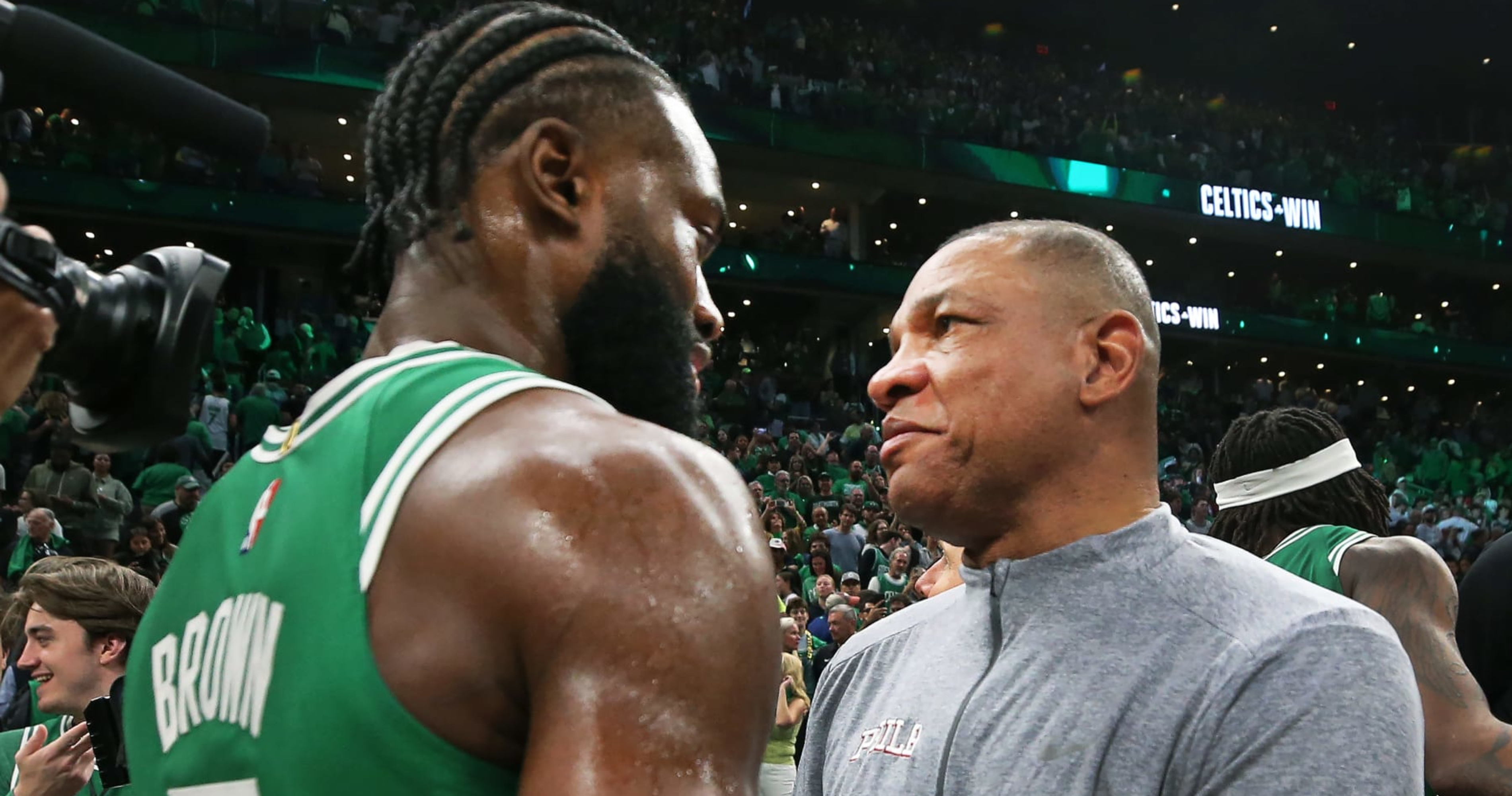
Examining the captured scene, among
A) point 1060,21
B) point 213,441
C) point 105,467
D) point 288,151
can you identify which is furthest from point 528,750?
point 1060,21

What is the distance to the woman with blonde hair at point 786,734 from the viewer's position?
21.4ft

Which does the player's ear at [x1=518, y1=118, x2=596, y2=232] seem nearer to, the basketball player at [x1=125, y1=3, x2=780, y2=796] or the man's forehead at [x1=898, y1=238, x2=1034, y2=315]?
the basketball player at [x1=125, y1=3, x2=780, y2=796]

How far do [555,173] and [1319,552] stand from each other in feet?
6.81

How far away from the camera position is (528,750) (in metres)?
0.98

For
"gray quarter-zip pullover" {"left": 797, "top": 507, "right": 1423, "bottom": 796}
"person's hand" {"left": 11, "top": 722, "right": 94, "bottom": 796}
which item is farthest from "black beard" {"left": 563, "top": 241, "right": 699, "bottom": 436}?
"person's hand" {"left": 11, "top": 722, "right": 94, "bottom": 796}

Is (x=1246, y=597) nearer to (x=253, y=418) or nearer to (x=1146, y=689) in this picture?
(x=1146, y=689)

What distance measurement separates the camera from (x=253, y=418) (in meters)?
11.6

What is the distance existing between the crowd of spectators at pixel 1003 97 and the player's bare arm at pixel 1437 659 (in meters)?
18.2

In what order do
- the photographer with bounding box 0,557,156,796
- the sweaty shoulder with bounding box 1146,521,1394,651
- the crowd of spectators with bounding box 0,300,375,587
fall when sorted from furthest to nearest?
the crowd of spectators with bounding box 0,300,375,587
the photographer with bounding box 0,557,156,796
the sweaty shoulder with bounding box 1146,521,1394,651

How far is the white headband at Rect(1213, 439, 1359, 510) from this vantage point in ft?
9.71

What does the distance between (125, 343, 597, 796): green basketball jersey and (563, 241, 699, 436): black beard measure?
0.49 ft

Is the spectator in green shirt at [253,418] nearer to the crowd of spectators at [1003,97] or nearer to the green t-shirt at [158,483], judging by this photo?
the green t-shirt at [158,483]

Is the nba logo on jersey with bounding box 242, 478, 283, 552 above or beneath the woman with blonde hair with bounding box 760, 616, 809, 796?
above

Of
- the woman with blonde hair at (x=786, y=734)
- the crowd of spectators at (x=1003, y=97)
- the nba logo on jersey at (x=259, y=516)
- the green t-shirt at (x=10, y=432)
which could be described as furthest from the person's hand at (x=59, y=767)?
the crowd of spectators at (x=1003, y=97)
